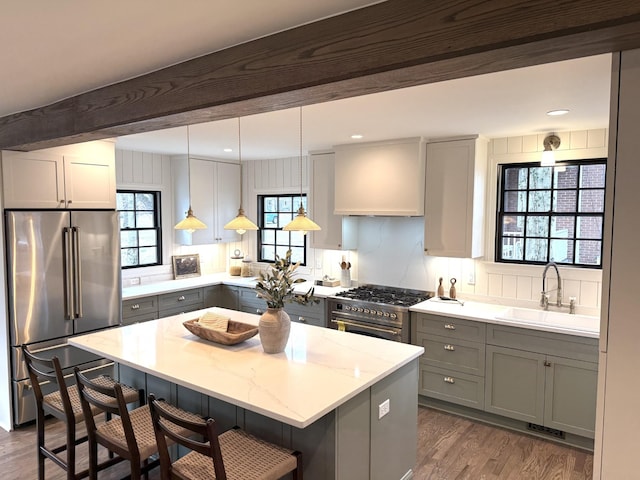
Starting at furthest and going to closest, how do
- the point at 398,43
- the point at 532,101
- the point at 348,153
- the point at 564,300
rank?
1. the point at 348,153
2. the point at 564,300
3. the point at 532,101
4. the point at 398,43

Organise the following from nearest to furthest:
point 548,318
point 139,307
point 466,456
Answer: point 466,456 < point 548,318 < point 139,307

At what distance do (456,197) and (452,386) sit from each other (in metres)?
1.66

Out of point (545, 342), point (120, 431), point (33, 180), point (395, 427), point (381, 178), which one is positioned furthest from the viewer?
point (381, 178)

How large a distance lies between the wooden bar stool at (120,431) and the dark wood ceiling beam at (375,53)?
4.38 feet

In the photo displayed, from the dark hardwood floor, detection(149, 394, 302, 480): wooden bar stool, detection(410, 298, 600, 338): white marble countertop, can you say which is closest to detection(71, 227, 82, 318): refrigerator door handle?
the dark hardwood floor

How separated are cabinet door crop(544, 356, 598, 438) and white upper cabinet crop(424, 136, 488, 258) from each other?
1.15 metres

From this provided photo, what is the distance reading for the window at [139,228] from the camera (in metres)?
5.13

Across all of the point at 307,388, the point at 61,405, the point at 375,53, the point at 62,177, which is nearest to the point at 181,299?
the point at 62,177

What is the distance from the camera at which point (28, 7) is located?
1387mm

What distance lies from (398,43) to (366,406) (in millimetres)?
1754

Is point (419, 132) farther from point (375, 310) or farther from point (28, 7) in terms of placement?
point (28, 7)

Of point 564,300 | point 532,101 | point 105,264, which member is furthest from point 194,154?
point 564,300

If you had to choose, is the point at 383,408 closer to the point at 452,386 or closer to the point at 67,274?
the point at 452,386

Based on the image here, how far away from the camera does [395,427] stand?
2578mm
